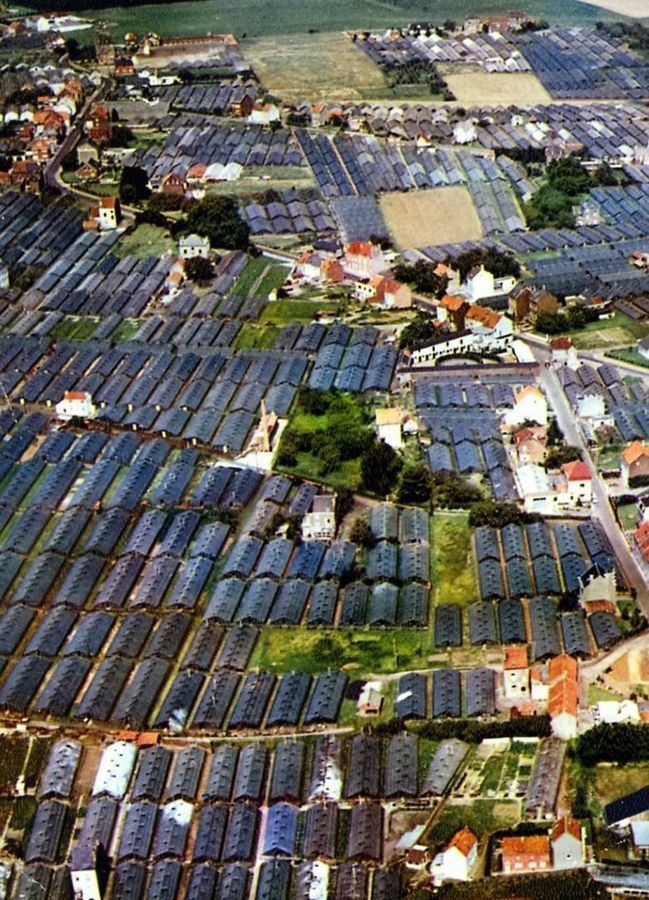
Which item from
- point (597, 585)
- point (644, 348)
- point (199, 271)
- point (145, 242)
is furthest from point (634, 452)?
point (145, 242)

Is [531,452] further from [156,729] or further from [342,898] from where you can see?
[342,898]

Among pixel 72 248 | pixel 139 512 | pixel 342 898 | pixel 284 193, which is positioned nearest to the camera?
pixel 342 898

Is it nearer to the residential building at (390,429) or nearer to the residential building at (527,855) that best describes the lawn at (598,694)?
the residential building at (527,855)

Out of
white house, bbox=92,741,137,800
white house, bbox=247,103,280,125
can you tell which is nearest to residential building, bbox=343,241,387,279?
white house, bbox=247,103,280,125

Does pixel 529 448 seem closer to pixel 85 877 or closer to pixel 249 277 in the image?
pixel 249 277

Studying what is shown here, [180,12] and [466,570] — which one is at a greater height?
[466,570]

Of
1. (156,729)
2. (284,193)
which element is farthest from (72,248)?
(156,729)
